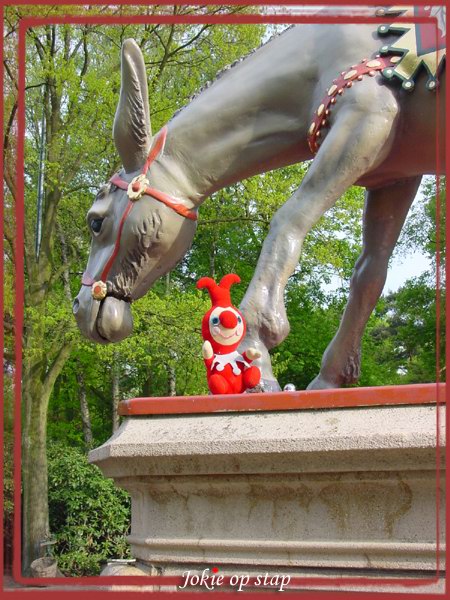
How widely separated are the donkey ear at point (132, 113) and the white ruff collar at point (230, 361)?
1.15 metres

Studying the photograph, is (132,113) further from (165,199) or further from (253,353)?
(253,353)

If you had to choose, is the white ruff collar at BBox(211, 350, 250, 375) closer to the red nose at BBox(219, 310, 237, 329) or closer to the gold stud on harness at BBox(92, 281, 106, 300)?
the red nose at BBox(219, 310, 237, 329)

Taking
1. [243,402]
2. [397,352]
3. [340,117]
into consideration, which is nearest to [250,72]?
[340,117]

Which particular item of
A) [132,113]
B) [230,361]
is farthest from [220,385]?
[132,113]

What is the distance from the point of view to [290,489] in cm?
236

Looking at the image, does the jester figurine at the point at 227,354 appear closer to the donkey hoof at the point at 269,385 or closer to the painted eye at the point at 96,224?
the donkey hoof at the point at 269,385

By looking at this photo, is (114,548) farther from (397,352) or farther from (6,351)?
(397,352)

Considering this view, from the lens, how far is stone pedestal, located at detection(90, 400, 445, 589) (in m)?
2.20

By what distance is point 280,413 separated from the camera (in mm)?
2445

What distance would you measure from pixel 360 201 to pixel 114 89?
4843mm

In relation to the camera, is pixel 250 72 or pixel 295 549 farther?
pixel 250 72

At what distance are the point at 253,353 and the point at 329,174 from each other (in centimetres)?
80

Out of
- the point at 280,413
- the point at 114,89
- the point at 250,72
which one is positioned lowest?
the point at 280,413

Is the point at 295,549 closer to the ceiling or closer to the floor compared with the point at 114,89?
closer to the floor
